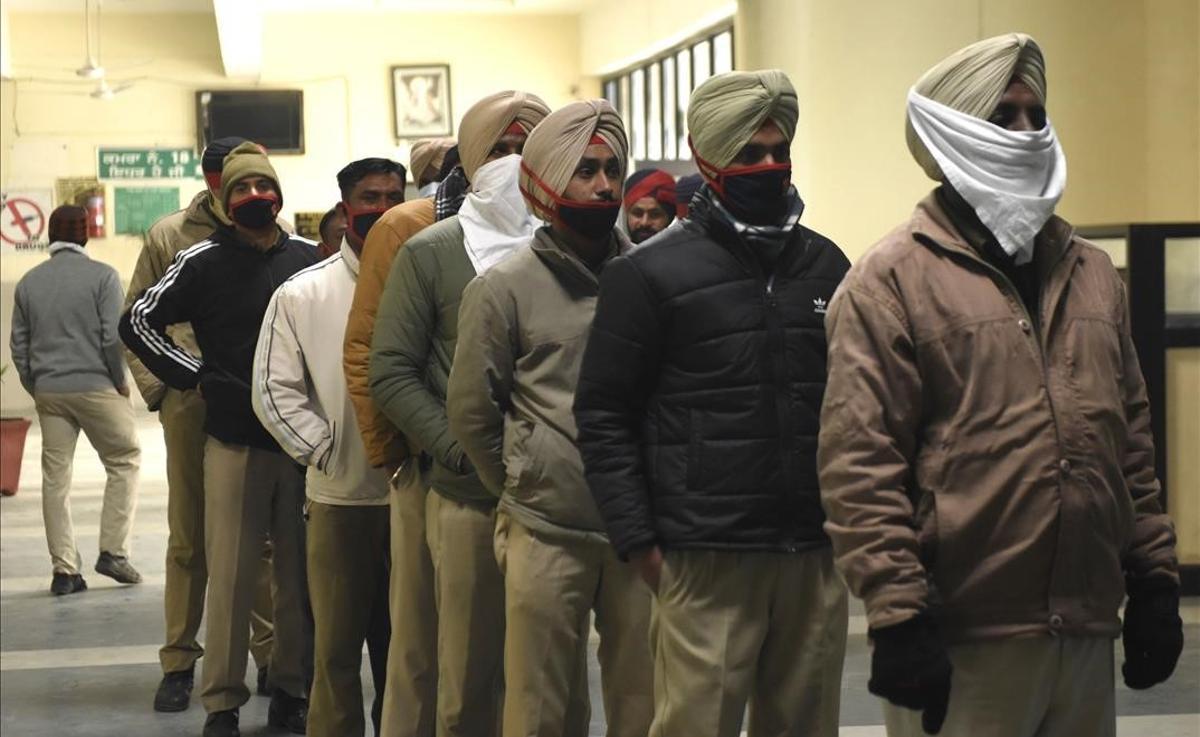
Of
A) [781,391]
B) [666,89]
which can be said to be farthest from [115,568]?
[666,89]

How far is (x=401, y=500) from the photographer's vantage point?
5.26 m

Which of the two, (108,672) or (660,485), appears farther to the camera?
(108,672)

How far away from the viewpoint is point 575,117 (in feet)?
14.1

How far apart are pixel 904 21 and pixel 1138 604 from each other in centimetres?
897

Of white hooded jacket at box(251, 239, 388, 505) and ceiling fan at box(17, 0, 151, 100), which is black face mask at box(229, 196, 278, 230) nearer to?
white hooded jacket at box(251, 239, 388, 505)

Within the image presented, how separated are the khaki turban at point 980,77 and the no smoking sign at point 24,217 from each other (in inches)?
965

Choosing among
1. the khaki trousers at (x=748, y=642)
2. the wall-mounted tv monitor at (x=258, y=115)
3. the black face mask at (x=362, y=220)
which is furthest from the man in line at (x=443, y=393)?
the wall-mounted tv monitor at (x=258, y=115)

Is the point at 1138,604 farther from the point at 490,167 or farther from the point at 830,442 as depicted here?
the point at 490,167

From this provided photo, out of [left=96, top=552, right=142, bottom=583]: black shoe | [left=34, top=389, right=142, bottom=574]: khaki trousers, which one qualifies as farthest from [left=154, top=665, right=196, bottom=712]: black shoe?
[left=34, top=389, right=142, bottom=574]: khaki trousers

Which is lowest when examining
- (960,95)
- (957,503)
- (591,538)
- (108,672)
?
(108,672)

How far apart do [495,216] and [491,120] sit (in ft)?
0.82

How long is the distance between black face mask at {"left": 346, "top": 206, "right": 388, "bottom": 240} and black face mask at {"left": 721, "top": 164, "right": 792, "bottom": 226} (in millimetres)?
2124

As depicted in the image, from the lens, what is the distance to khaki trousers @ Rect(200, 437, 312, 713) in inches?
256

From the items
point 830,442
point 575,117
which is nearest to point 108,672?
point 575,117
